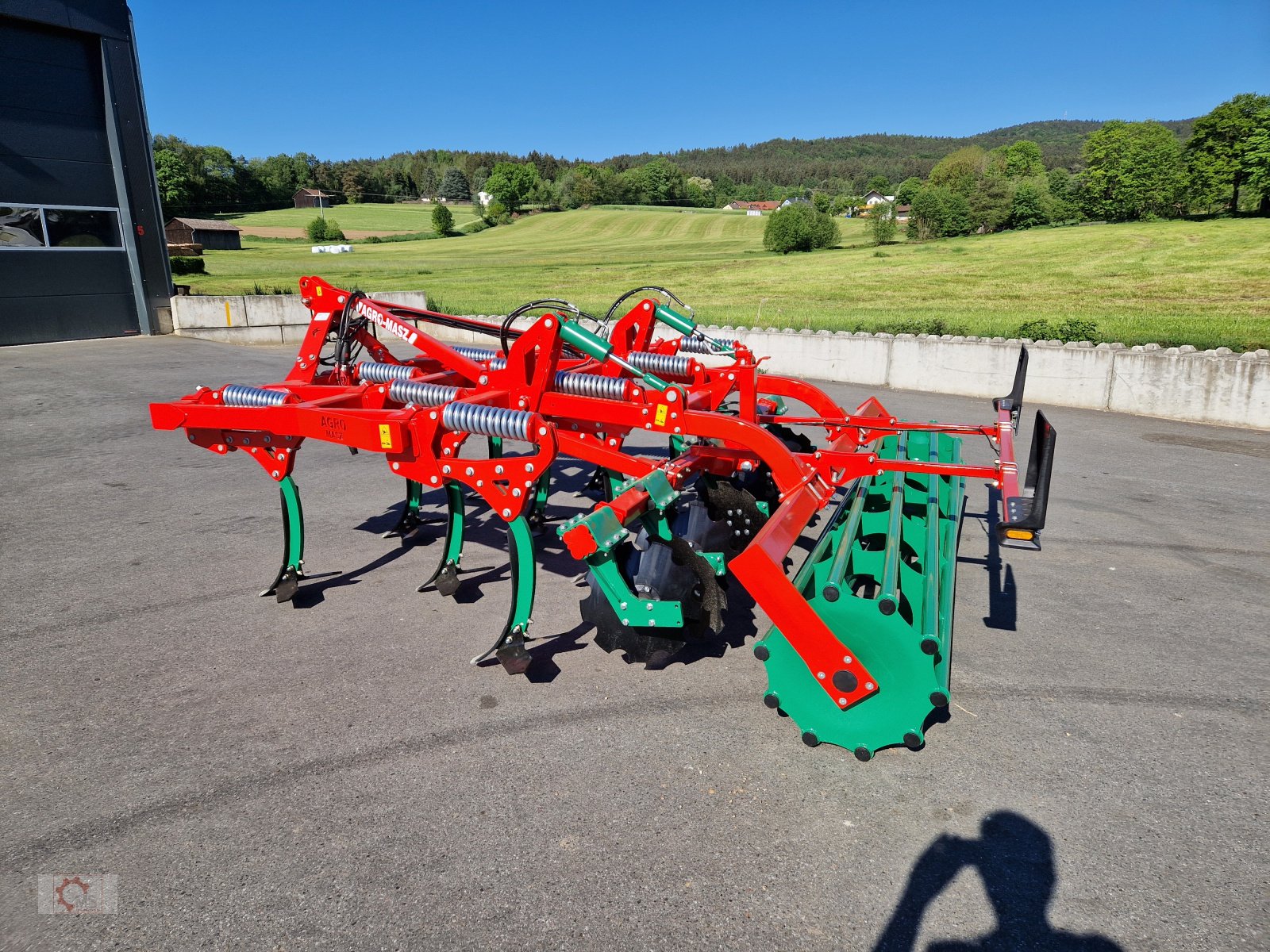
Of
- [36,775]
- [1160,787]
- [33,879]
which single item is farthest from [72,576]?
[1160,787]

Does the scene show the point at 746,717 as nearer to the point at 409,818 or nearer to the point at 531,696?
the point at 531,696

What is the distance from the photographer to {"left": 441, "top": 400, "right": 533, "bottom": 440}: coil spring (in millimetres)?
4379

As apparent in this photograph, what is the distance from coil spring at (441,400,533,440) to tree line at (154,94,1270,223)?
54.1m

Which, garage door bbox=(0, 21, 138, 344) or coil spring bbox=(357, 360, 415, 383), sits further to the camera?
garage door bbox=(0, 21, 138, 344)

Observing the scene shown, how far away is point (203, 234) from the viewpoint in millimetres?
60375

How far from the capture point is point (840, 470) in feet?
17.7

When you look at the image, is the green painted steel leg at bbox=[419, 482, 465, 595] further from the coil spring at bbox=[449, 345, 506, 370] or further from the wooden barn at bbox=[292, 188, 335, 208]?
the wooden barn at bbox=[292, 188, 335, 208]

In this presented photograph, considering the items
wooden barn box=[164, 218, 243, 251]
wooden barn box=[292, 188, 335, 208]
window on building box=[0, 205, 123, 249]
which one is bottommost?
window on building box=[0, 205, 123, 249]

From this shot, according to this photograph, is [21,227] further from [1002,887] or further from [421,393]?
[1002,887]

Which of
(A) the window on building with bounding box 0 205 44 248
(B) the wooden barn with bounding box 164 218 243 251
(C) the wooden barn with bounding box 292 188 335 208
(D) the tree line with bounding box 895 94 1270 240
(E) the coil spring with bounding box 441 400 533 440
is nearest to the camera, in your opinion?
(E) the coil spring with bounding box 441 400 533 440

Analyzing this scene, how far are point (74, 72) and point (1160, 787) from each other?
22936mm

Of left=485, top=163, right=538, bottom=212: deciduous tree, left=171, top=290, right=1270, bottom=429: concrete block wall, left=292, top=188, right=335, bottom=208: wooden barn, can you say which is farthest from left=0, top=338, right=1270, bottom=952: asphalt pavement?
left=292, top=188, right=335, bottom=208: wooden barn

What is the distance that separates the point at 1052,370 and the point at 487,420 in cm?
1124

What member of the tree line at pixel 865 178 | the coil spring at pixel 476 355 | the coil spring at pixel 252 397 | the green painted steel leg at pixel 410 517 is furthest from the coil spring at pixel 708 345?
the tree line at pixel 865 178
